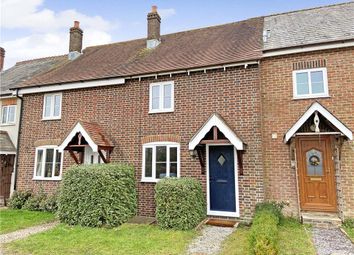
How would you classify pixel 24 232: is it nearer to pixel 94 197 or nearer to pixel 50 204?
pixel 94 197

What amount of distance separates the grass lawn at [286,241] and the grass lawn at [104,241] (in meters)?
1.16

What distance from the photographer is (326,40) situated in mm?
9461

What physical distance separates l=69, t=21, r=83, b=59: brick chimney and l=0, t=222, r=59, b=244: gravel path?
10936 mm

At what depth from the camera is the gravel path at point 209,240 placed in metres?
6.57

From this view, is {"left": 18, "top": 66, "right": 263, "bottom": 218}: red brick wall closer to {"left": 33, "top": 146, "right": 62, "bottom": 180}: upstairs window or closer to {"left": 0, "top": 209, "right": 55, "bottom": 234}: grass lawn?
{"left": 33, "top": 146, "right": 62, "bottom": 180}: upstairs window

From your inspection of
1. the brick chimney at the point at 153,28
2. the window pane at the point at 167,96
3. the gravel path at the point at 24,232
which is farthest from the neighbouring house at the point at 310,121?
the gravel path at the point at 24,232

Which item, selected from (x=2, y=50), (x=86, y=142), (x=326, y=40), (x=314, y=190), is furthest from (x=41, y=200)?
(x=2, y=50)

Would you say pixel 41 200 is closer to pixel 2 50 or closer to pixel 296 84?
pixel 296 84

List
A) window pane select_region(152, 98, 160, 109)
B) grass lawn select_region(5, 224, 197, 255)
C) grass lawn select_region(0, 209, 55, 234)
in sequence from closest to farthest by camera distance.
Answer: grass lawn select_region(5, 224, 197, 255) < grass lawn select_region(0, 209, 55, 234) < window pane select_region(152, 98, 160, 109)

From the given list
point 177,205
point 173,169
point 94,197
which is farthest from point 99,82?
point 177,205

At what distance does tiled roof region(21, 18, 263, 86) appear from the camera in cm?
1104

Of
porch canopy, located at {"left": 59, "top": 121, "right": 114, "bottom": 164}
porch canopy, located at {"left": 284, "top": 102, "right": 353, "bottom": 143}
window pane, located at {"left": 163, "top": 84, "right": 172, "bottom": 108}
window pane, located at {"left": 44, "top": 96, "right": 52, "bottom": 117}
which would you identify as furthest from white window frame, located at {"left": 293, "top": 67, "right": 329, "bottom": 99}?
window pane, located at {"left": 44, "top": 96, "right": 52, "bottom": 117}

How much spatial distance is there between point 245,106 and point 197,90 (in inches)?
79.1

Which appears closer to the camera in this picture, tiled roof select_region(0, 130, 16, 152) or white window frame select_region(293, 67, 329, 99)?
white window frame select_region(293, 67, 329, 99)
